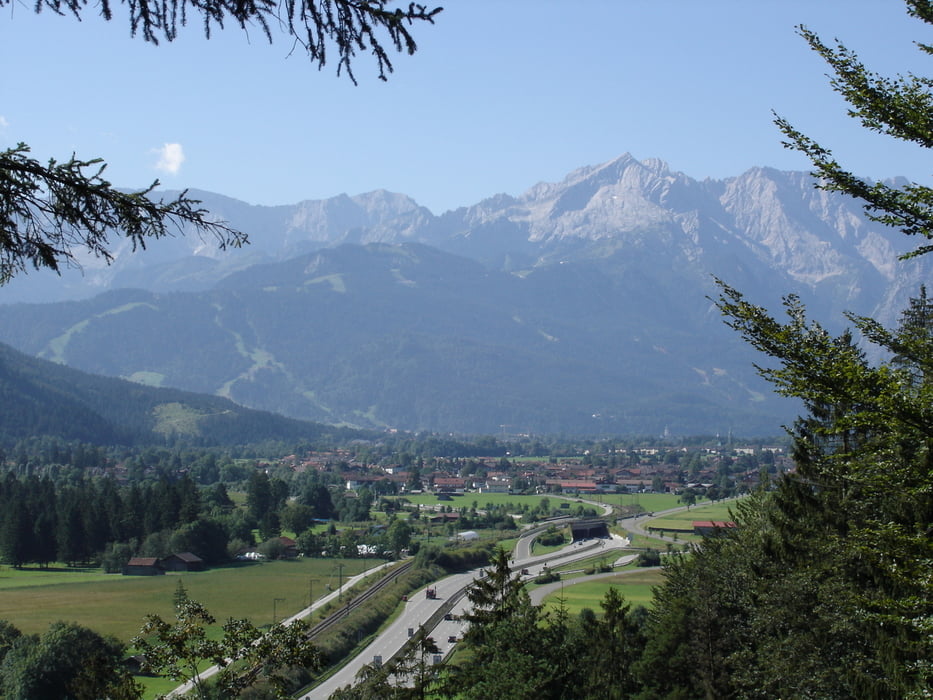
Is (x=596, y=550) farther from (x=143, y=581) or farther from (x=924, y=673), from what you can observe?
(x=924, y=673)

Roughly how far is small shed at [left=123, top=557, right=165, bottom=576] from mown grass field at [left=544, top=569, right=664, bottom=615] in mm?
30641

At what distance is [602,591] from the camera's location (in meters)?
63.5

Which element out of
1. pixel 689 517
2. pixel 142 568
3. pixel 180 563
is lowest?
pixel 689 517

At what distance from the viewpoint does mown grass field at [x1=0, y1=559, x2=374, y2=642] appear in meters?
50.5

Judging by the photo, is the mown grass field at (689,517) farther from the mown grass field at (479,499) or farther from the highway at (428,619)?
the mown grass field at (479,499)

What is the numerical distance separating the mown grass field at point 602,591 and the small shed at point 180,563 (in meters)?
29.3

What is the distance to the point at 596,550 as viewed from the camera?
87.3 metres

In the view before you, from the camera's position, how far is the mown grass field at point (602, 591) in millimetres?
56469

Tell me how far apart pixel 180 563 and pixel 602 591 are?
33092mm

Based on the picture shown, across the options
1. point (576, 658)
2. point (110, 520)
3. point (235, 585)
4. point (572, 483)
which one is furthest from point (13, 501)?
point (572, 483)

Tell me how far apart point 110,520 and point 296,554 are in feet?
51.3

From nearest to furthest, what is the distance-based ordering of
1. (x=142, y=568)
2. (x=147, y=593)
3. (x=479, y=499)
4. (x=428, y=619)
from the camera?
(x=428, y=619) → (x=147, y=593) → (x=142, y=568) → (x=479, y=499)

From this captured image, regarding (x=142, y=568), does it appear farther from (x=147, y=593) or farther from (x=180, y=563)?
(x=147, y=593)

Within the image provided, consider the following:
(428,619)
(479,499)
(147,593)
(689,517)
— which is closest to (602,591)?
(428,619)
